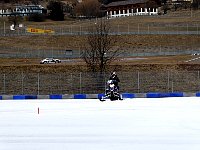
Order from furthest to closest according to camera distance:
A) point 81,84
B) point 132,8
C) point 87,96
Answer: point 132,8 < point 81,84 < point 87,96

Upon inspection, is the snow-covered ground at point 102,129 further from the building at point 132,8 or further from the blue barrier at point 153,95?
the building at point 132,8

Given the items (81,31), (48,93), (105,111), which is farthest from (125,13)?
(105,111)

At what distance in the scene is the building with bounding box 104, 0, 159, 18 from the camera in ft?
405

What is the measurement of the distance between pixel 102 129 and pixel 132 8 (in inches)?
4676

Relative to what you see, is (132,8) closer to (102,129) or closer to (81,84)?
(81,84)

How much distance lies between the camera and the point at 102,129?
13164 millimetres

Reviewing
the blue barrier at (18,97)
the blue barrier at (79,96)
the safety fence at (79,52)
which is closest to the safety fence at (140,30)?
the safety fence at (79,52)

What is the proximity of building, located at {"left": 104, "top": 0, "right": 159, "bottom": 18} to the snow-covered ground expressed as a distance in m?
105

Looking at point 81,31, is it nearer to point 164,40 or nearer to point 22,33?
point 22,33

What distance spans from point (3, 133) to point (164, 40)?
6068 cm

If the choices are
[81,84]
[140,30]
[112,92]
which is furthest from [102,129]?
[140,30]

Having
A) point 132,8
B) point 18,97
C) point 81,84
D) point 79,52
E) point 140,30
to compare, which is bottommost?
point 18,97

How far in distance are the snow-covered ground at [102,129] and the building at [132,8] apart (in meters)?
105

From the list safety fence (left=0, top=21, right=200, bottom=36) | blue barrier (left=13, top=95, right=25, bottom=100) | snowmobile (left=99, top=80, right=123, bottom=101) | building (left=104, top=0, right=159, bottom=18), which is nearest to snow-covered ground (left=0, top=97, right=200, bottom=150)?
snowmobile (left=99, top=80, right=123, bottom=101)
